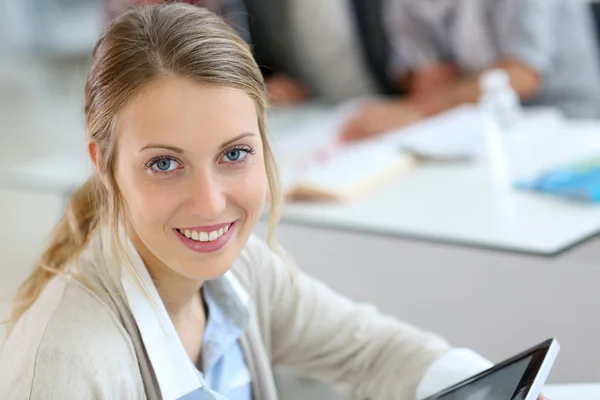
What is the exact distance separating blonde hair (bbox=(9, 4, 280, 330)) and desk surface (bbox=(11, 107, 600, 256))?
62 cm

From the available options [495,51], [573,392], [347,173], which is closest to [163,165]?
[573,392]

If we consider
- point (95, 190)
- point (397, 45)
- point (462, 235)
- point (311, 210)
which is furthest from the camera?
point (397, 45)

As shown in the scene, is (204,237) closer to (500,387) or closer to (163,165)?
(163,165)

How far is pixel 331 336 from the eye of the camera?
1208 mm

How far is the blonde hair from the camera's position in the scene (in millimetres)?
913

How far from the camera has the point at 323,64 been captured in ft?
9.27

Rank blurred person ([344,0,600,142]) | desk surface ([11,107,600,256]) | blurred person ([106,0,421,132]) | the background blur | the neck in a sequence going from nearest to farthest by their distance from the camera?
the neck, desk surface ([11,107,600,256]), blurred person ([344,0,600,142]), blurred person ([106,0,421,132]), the background blur

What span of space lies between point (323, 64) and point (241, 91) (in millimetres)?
1918

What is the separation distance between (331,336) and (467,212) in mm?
553

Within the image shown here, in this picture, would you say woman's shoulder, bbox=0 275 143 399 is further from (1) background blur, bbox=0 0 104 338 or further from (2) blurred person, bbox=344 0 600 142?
(1) background blur, bbox=0 0 104 338

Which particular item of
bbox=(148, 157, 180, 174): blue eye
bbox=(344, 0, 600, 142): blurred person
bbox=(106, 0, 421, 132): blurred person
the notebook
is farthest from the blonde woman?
bbox=(106, 0, 421, 132): blurred person

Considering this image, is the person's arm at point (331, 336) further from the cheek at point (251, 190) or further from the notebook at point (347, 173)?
the notebook at point (347, 173)

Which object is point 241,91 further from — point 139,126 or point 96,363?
point 96,363

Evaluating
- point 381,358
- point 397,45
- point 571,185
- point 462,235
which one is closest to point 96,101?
point 381,358
